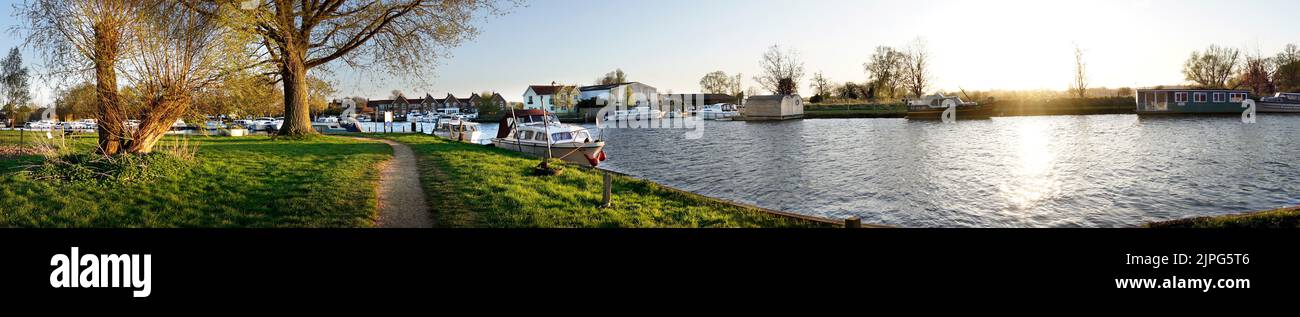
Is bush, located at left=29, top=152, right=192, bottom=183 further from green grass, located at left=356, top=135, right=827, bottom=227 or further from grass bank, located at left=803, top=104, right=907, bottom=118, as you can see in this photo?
grass bank, located at left=803, top=104, right=907, bottom=118

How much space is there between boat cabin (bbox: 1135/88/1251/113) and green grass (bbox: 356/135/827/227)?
55309 millimetres

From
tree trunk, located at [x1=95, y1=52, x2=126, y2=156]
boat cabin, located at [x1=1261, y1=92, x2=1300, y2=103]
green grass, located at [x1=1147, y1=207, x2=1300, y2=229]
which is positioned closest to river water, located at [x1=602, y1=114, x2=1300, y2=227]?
green grass, located at [x1=1147, y1=207, x2=1300, y2=229]

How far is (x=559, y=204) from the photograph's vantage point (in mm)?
9547

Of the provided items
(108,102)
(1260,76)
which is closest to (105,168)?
(108,102)

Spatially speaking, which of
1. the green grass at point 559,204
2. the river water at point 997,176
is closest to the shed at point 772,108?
the river water at point 997,176

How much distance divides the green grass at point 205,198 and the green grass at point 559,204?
115 cm

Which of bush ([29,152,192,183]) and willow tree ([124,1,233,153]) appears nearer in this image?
bush ([29,152,192,183])

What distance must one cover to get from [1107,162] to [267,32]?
1069 inches

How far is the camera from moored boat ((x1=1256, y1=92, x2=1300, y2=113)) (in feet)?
157

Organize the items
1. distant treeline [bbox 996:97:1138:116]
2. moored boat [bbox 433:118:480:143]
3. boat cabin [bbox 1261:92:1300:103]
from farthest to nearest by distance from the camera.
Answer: distant treeline [bbox 996:97:1138:116], boat cabin [bbox 1261:92:1300:103], moored boat [bbox 433:118:480:143]

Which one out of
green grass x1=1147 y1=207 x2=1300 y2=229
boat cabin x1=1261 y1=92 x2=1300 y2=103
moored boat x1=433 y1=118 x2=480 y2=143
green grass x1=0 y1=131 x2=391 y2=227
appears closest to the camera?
green grass x1=0 y1=131 x2=391 y2=227

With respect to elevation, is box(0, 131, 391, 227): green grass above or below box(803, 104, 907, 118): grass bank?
below
